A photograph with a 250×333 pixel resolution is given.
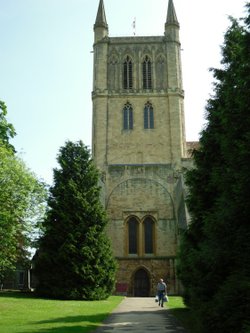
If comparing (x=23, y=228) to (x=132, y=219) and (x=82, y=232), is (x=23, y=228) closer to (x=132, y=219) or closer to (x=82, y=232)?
(x=82, y=232)

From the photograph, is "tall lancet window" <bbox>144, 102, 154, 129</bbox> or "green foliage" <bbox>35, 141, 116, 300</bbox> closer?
"green foliage" <bbox>35, 141, 116, 300</bbox>

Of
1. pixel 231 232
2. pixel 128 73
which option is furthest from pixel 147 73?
pixel 231 232

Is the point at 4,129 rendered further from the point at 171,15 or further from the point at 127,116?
the point at 171,15

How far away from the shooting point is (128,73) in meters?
44.5

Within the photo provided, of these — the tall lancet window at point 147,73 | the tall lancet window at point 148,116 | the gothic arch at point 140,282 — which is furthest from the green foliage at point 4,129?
the tall lancet window at point 147,73

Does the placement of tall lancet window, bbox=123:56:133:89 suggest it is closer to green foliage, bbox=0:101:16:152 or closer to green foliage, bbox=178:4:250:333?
green foliage, bbox=0:101:16:152

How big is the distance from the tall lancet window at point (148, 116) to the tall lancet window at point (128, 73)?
2832mm

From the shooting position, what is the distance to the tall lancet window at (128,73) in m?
44.0

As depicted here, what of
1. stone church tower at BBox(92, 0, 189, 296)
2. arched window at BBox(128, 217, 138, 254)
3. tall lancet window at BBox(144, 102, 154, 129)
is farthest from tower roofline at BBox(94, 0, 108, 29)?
arched window at BBox(128, 217, 138, 254)

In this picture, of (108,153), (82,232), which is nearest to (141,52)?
(108,153)

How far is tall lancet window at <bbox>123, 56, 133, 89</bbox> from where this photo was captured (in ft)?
144

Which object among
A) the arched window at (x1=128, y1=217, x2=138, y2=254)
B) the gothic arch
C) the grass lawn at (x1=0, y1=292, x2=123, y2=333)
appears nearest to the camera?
the grass lawn at (x1=0, y1=292, x2=123, y2=333)

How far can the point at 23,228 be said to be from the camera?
88.0 feet

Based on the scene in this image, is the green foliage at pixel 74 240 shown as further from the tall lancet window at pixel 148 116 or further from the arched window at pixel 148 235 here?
the tall lancet window at pixel 148 116
